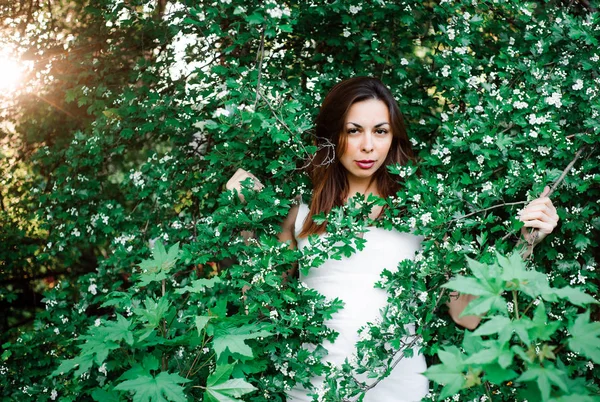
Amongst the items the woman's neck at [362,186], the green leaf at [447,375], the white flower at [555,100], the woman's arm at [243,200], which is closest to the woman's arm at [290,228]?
the woman's arm at [243,200]

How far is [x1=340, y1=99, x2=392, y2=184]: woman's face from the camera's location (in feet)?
7.75

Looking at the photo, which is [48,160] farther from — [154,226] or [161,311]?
[161,311]

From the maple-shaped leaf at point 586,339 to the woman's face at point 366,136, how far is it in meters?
1.31

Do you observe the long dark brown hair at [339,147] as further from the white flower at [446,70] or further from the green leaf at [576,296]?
the green leaf at [576,296]

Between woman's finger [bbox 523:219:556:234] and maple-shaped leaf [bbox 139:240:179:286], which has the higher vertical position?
woman's finger [bbox 523:219:556:234]

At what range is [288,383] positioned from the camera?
6.52 ft

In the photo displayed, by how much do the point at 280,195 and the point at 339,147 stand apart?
345mm

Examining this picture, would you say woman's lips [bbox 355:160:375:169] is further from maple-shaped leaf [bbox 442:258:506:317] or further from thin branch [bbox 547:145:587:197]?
maple-shaped leaf [bbox 442:258:506:317]

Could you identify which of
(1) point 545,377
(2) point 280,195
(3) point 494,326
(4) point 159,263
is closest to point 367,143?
(2) point 280,195

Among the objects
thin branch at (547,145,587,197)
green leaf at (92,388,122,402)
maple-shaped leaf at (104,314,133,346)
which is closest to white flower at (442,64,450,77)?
thin branch at (547,145,587,197)

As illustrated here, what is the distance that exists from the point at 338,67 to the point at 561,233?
4.47 feet

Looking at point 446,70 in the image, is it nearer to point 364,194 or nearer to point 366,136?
point 366,136

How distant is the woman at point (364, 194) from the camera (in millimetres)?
2270

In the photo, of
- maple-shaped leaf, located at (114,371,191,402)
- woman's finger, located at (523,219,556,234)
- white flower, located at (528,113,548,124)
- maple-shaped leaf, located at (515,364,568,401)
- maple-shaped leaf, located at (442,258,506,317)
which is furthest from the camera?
white flower, located at (528,113,548,124)
